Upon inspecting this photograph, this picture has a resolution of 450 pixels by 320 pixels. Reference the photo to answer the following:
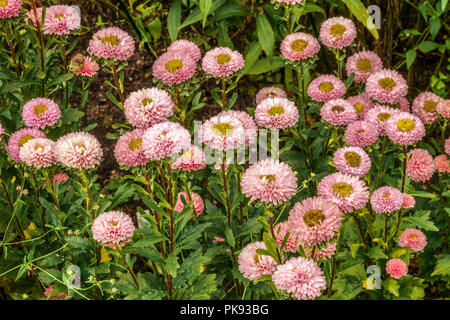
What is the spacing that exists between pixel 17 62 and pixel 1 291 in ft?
3.71

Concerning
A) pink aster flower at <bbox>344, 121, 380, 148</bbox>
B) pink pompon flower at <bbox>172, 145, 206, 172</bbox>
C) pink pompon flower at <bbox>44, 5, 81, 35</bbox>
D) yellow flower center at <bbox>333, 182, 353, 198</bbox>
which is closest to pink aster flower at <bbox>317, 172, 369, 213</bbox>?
yellow flower center at <bbox>333, 182, 353, 198</bbox>

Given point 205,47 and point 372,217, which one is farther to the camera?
point 205,47

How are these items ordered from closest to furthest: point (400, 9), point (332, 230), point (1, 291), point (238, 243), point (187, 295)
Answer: point (332, 230) < point (187, 295) < point (238, 243) < point (1, 291) < point (400, 9)

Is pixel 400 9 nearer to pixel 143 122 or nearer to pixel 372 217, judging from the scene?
pixel 372 217

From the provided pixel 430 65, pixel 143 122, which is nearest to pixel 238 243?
pixel 143 122

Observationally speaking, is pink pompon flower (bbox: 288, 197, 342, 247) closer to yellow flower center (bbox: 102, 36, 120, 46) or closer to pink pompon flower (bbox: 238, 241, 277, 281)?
pink pompon flower (bbox: 238, 241, 277, 281)

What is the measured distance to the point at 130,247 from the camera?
5.40ft

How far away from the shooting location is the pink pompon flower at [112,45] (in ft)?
6.05

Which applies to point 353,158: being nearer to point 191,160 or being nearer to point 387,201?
point 387,201

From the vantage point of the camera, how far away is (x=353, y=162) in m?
1.78

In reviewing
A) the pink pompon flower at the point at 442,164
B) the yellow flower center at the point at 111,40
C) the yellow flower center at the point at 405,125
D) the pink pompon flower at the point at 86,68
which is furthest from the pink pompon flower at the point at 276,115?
the pink pompon flower at the point at 442,164

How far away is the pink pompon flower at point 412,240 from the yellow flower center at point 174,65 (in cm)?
117

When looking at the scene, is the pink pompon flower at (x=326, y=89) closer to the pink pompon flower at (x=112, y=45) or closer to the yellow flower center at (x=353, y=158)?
the yellow flower center at (x=353, y=158)

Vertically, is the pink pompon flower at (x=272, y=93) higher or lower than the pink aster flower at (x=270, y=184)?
higher
